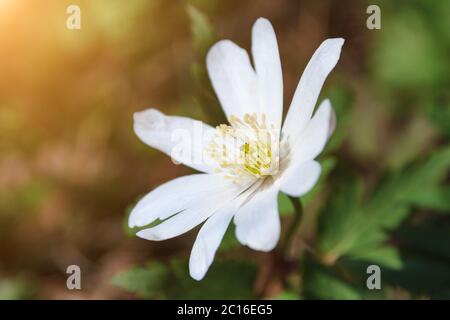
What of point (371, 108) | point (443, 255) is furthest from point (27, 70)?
point (443, 255)

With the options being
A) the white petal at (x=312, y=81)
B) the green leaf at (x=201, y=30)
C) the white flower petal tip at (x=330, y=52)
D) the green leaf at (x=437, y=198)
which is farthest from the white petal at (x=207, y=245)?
the green leaf at (x=437, y=198)

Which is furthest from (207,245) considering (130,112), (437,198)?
(130,112)

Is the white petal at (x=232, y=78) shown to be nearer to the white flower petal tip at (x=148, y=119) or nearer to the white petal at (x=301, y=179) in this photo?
the white flower petal tip at (x=148, y=119)

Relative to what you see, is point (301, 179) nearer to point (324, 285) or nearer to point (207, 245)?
point (207, 245)

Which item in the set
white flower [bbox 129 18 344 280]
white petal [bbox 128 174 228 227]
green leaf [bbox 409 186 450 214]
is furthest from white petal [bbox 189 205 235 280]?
green leaf [bbox 409 186 450 214]

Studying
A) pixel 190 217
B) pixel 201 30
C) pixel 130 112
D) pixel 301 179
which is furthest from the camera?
pixel 130 112

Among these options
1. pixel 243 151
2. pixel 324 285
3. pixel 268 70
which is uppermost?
pixel 268 70
